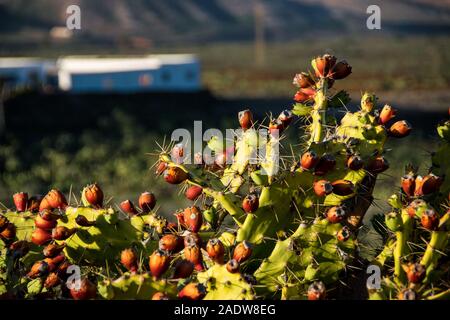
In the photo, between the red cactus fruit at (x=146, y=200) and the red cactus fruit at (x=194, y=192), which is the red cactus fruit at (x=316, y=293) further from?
the red cactus fruit at (x=146, y=200)

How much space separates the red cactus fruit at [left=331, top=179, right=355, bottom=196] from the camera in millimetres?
3365

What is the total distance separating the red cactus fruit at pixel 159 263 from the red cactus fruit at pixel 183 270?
0.05 m

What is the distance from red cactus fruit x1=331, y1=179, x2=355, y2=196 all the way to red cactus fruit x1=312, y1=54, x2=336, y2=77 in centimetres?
61

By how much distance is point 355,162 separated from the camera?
3484mm

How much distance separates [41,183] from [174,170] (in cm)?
2976

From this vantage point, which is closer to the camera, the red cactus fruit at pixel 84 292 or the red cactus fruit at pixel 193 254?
the red cactus fruit at pixel 84 292

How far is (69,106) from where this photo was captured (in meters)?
52.2

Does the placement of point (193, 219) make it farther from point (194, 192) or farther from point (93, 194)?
point (93, 194)

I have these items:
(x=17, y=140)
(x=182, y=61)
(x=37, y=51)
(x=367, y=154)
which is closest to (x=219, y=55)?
(x=37, y=51)

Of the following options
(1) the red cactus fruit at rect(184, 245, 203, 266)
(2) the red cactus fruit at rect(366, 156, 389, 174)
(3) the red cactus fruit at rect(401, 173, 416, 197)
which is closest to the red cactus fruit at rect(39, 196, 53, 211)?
(1) the red cactus fruit at rect(184, 245, 203, 266)

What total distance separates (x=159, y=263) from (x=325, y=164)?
0.94m

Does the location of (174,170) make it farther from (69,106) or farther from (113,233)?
(69,106)

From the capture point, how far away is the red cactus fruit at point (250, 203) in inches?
130

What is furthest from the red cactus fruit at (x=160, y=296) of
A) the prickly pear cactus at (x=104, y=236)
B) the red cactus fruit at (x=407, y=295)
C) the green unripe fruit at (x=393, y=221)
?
the green unripe fruit at (x=393, y=221)
